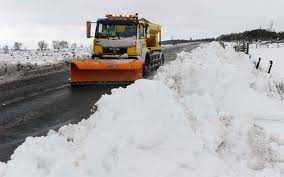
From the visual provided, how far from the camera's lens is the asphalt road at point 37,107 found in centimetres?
1004

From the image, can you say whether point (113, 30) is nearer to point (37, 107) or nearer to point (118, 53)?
point (118, 53)

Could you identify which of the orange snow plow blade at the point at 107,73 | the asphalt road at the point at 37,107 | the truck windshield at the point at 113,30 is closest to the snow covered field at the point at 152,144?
the asphalt road at the point at 37,107

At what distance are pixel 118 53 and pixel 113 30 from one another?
101 centimetres

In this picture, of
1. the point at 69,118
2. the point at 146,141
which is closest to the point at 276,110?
the point at 69,118

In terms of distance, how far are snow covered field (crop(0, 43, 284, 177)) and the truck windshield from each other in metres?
13.4

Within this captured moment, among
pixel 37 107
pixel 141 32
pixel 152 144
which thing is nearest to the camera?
pixel 152 144

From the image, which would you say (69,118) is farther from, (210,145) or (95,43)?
(95,43)

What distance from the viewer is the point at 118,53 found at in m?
20.8

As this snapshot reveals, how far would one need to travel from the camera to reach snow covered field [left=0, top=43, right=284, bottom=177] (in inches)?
223

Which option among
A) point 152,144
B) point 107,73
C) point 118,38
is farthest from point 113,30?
point 152,144

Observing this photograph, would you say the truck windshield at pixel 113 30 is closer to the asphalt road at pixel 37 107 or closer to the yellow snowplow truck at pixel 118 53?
the yellow snowplow truck at pixel 118 53

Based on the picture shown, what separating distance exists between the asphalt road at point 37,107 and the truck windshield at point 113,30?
2427 millimetres

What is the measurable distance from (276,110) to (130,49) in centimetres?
1020

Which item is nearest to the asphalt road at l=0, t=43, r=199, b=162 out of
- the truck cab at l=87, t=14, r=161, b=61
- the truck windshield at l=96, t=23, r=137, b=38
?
the truck cab at l=87, t=14, r=161, b=61
